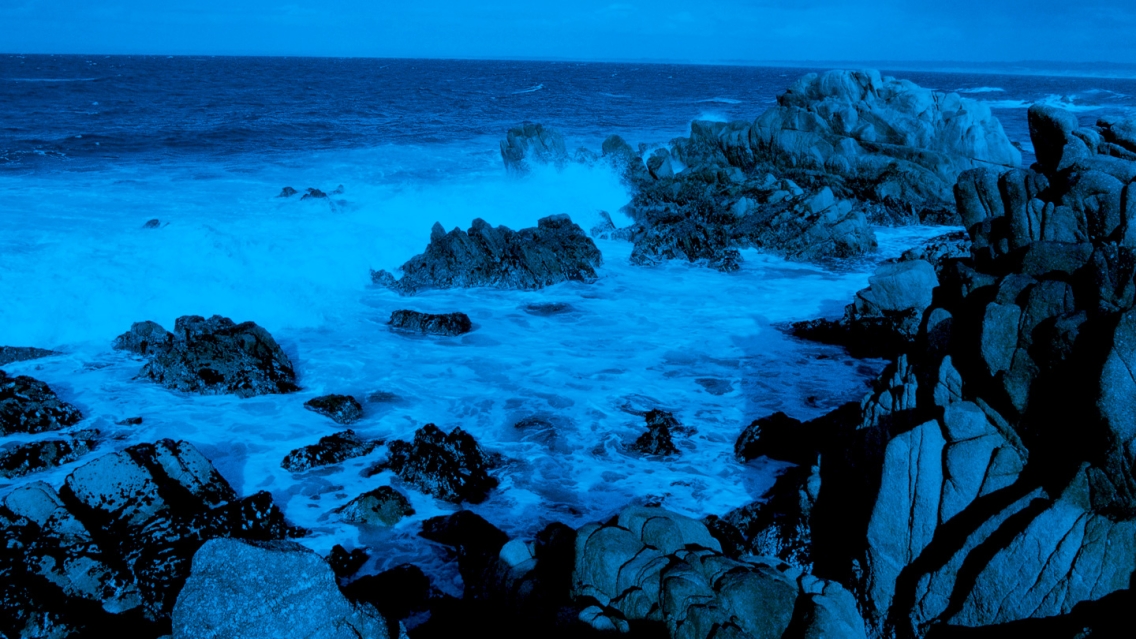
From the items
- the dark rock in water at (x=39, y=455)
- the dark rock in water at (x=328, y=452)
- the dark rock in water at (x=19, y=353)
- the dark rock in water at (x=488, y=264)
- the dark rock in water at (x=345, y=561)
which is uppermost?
the dark rock in water at (x=488, y=264)

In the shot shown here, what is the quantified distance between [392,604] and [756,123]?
2877 centimetres

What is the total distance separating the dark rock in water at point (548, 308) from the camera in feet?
60.5

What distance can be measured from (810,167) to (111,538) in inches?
1121

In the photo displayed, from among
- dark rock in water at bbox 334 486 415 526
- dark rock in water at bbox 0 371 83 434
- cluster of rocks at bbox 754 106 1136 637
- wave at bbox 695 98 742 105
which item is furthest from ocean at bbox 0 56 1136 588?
wave at bbox 695 98 742 105

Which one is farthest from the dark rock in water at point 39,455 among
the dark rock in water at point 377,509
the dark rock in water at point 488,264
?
the dark rock in water at point 488,264

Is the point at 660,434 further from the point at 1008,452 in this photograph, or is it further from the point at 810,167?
the point at 810,167

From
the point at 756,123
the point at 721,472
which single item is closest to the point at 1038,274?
the point at 721,472

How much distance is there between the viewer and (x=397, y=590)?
7961 millimetres

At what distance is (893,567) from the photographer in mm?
7227

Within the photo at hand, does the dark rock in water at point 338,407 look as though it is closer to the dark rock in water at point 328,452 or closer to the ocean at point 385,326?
the ocean at point 385,326

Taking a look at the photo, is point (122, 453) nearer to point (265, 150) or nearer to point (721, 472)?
point (721, 472)

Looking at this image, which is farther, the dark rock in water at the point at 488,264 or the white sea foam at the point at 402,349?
the dark rock in water at the point at 488,264

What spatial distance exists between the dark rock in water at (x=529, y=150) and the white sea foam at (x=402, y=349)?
25.5ft

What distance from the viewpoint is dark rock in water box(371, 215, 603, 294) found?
2061 cm
